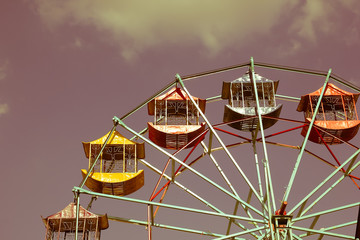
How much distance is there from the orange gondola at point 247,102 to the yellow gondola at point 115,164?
5490 millimetres

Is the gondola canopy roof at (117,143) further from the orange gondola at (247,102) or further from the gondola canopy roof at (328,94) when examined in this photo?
the gondola canopy roof at (328,94)

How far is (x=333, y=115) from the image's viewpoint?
2631 centimetres

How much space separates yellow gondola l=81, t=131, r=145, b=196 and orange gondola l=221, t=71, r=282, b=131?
549 cm

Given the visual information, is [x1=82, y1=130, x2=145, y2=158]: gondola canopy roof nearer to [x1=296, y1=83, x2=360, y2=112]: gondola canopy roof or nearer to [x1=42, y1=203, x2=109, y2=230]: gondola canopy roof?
[x1=42, y1=203, x2=109, y2=230]: gondola canopy roof

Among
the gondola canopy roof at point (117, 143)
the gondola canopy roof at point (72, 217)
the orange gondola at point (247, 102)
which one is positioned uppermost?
the orange gondola at point (247, 102)

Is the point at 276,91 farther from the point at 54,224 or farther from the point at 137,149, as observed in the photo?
the point at 54,224

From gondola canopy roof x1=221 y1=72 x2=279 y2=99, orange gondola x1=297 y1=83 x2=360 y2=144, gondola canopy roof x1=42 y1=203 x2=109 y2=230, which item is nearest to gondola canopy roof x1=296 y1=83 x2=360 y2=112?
orange gondola x1=297 y1=83 x2=360 y2=144

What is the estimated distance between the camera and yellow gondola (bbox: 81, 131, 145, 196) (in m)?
23.6

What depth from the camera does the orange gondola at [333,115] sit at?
24562 millimetres

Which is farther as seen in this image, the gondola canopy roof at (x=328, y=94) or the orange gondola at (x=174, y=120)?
the gondola canopy roof at (x=328, y=94)

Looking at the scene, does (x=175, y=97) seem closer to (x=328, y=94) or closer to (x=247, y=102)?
(x=247, y=102)

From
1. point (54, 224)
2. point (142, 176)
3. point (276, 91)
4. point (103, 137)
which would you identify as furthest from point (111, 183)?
point (276, 91)

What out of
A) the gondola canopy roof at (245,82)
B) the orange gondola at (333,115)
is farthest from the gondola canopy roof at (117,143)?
the orange gondola at (333,115)

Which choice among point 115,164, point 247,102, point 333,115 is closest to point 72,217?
point 115,164
